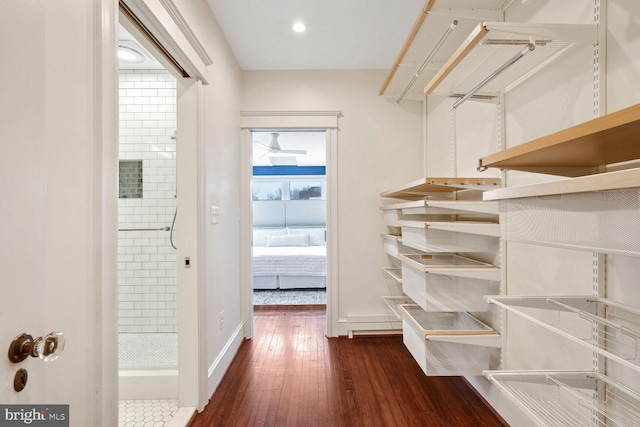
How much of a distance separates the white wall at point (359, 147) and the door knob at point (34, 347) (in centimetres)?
236

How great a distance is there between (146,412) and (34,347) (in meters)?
1.53

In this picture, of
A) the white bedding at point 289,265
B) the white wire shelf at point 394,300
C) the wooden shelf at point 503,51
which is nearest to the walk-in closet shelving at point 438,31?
the wooden shelf at point 503,51

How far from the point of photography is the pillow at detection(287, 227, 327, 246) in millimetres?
6419

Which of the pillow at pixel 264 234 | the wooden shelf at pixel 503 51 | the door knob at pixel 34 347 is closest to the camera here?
the door knob at pixel 34 347

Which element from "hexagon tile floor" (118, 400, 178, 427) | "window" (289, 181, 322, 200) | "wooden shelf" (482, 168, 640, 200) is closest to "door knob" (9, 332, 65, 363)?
"wooden shelf" (482, 168, 640, 200)

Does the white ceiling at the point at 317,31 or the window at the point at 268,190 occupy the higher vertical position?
the white ceiling at the point at 317,31

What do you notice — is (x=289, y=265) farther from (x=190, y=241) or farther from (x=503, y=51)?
(x=503, y=51)

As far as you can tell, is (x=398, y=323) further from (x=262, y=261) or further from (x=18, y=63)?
(x=18, y=63)

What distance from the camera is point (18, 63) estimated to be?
23.6 inches

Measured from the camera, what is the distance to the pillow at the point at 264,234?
6.41 metres

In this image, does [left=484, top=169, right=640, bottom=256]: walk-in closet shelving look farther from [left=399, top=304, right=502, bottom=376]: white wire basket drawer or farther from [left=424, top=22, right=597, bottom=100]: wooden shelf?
[left=399, top=304, right=502, bottom=376]: white wire basket drawer

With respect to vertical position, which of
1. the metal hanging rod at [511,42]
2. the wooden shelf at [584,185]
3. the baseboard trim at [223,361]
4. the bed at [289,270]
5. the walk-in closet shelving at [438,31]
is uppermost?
the walk-in closet shelving at [438,31]

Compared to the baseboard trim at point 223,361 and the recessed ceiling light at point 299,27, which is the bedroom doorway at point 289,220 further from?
the recessed ceiling light at point 299,27

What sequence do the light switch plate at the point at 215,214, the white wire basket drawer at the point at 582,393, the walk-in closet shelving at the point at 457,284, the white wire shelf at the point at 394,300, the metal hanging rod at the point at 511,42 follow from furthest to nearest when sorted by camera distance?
the white wire shelf at the point at 394,300 → the light switch plate at the point at 215,214 → the walk-in closet shelving at the point at 457,284 → the metal hanging rod at the point at 511,42 → the white wire basket drawer at the point at 582,393
